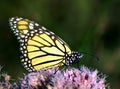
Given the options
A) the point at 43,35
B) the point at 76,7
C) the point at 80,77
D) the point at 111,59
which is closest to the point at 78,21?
the point at 76,7

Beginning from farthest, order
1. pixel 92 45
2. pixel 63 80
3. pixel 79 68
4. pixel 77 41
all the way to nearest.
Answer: pixel 77 41, pixel 92 45, pixel 79 68, pixel 63 80

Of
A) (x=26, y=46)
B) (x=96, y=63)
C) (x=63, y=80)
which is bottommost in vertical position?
(x=63, y=80)

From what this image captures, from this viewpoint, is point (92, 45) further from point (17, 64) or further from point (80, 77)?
point (80, 77)

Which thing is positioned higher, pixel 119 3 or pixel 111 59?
pixel 119 3

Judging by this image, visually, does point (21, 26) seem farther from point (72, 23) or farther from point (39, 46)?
point (72, 23)

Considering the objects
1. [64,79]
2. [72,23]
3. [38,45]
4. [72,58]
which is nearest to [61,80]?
[64,79]

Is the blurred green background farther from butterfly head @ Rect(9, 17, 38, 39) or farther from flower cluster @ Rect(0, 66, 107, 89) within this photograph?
flower cluster @ Rect(0, 66, 107, 89)
